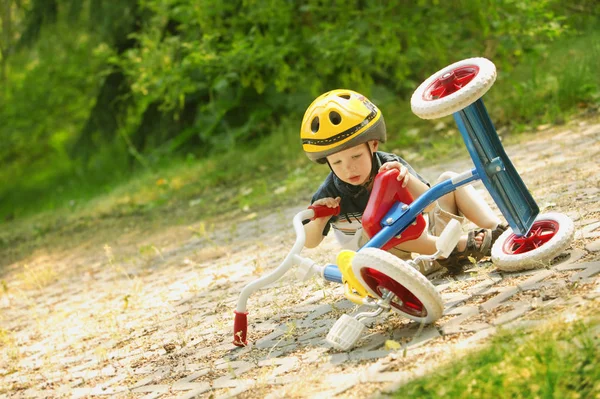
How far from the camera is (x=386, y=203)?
11.3ft

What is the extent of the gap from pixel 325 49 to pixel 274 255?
10.8 ft

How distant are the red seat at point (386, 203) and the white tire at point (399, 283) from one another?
351 mm

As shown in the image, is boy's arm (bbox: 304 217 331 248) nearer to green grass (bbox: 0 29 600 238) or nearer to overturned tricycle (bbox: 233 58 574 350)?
overturned tricycle (bbox: 233 58 574 350)

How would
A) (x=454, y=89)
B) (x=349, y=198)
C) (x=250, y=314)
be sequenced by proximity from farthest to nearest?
1. (x=250, y=314)
2. (x=349, y=198)
3. (x=454, y=89)

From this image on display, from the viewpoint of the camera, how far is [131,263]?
6.46 meters

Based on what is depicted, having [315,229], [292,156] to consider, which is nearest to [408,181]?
[315,229]

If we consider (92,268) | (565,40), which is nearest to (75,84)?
(92,268)

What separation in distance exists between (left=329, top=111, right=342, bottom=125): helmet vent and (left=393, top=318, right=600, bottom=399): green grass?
128 cm

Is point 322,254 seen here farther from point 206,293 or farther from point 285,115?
point 285,115

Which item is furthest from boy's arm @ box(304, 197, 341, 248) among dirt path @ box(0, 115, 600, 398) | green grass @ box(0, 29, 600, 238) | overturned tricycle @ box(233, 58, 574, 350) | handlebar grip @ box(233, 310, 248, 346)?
green grass @ box(0, 29, 600, 238)

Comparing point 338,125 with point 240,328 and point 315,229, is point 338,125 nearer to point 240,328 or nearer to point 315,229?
point 315,229

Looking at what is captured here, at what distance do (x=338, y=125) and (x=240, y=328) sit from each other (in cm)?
101

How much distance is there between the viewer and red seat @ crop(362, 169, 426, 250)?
3.44m

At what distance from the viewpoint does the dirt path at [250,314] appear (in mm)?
2971
